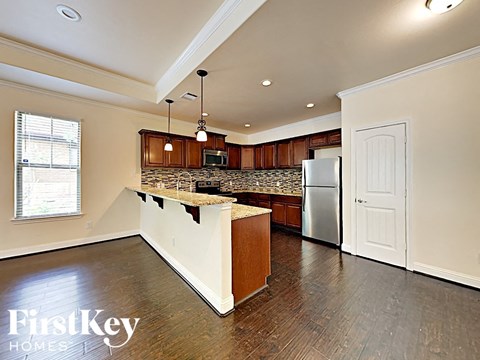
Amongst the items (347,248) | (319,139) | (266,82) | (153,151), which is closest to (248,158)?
(319,139)

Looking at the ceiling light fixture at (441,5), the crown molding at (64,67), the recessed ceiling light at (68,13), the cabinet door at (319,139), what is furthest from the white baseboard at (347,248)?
the recessed ceiling light at (68,13)

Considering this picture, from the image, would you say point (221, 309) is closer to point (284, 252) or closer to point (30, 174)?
point (284, 252)

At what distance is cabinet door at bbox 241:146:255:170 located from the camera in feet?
20.1

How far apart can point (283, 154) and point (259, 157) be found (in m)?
0.85

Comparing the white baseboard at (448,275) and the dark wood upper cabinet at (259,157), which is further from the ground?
the dark wood upper cabinet at (259,157)

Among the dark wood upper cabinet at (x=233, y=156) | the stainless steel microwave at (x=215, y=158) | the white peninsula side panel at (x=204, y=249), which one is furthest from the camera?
the dark wood upper cabinet at (x=233, y=156)

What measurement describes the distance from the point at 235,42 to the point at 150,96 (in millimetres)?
2306

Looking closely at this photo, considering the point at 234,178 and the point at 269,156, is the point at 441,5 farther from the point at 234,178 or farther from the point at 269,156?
the point at 234,178

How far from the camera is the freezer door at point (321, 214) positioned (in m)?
3.80

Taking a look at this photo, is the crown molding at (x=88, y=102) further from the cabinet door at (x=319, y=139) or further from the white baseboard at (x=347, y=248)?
the white baseboard at (x=347, y=248)

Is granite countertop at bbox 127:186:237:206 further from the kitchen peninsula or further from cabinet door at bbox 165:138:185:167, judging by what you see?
cabinet door at bbox 165:138:185:167

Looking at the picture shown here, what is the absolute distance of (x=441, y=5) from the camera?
1721 millimetres

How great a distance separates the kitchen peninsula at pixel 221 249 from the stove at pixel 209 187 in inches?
101

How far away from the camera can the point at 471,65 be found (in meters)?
2.37
